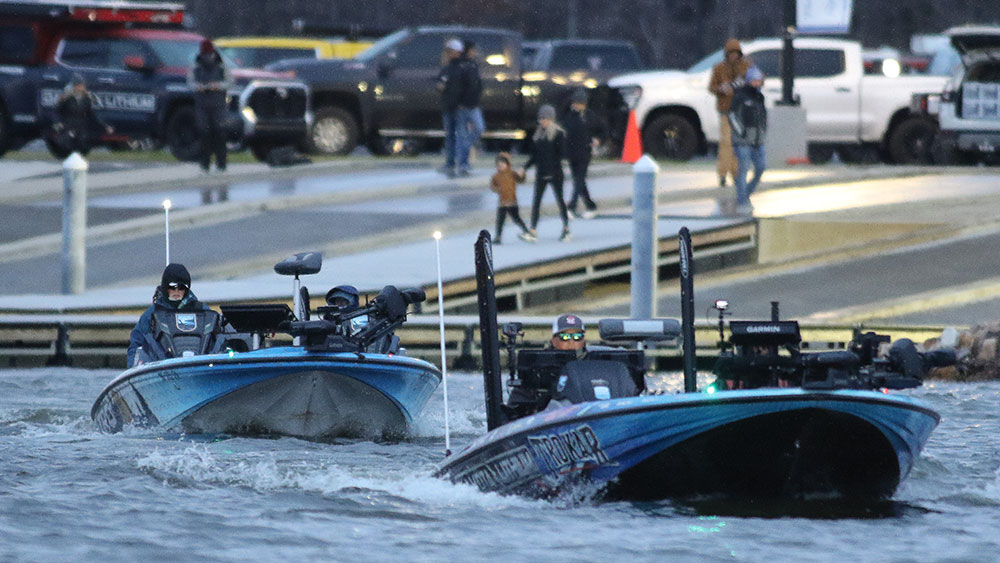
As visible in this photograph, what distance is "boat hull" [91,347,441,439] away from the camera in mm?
14312

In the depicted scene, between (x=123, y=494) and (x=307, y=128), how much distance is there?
16.3m

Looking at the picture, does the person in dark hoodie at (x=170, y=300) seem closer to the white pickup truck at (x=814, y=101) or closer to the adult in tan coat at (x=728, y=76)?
the adult in tan coat at (x=728, y=76)

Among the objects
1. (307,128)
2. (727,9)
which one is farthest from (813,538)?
(727,9)

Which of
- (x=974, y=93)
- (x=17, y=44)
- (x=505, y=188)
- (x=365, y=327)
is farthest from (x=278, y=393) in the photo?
(x=17, y=44)

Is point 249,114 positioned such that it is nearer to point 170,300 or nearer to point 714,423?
point 170,300

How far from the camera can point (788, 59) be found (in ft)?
86.8

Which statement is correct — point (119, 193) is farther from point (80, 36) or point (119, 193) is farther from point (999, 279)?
point (999, 279)

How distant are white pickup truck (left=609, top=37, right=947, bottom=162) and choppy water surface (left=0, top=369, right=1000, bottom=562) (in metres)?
14.4

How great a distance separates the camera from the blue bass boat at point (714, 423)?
36.8 ft

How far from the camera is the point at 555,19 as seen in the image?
179 feet

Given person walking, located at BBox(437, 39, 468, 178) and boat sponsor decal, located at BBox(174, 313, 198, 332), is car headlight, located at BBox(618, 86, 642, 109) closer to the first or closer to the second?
person walking, located at BBox(437, 39, 468, 178)

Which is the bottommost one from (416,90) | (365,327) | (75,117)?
(365,327)

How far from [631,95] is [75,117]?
748 cm

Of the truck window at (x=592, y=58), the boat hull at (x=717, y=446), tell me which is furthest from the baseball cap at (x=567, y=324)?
the truck window at (x=592, y=58)
